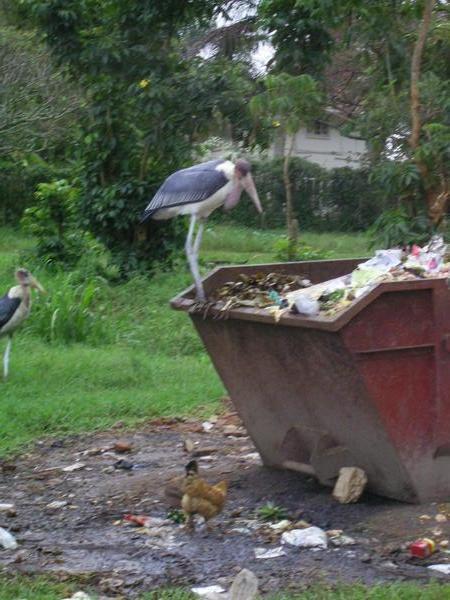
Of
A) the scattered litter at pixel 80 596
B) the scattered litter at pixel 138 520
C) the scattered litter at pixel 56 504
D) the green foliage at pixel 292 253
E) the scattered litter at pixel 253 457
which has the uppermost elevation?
the scattered litter at pixel 80 596

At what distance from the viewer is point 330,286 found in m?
5.62

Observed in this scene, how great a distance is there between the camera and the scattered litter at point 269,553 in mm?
4945

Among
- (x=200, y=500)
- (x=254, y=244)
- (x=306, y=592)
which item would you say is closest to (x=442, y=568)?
(x=306, y=592)

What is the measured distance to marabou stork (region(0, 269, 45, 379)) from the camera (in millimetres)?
9250

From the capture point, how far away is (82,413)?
8164mm

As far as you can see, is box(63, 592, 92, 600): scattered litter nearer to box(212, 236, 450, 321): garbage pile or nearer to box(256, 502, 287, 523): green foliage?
box(256, 502, 287, 523): green foliage

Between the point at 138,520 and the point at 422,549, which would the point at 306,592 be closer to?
the point at 422,549

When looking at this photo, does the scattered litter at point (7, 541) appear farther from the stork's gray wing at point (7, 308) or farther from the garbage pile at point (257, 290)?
the stork's gray wing at point (7, 308)

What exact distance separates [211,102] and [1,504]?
891 centimetres

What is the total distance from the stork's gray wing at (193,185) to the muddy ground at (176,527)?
1612 millimetres

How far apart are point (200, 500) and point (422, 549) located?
109cm

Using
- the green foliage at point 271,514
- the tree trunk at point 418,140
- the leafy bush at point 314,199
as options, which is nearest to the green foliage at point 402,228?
the tree trunk at point 418,140

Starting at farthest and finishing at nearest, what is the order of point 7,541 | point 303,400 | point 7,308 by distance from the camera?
point 7,308 < point 303,400 < point 7,541

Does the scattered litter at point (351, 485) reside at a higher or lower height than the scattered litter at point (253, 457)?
higher
